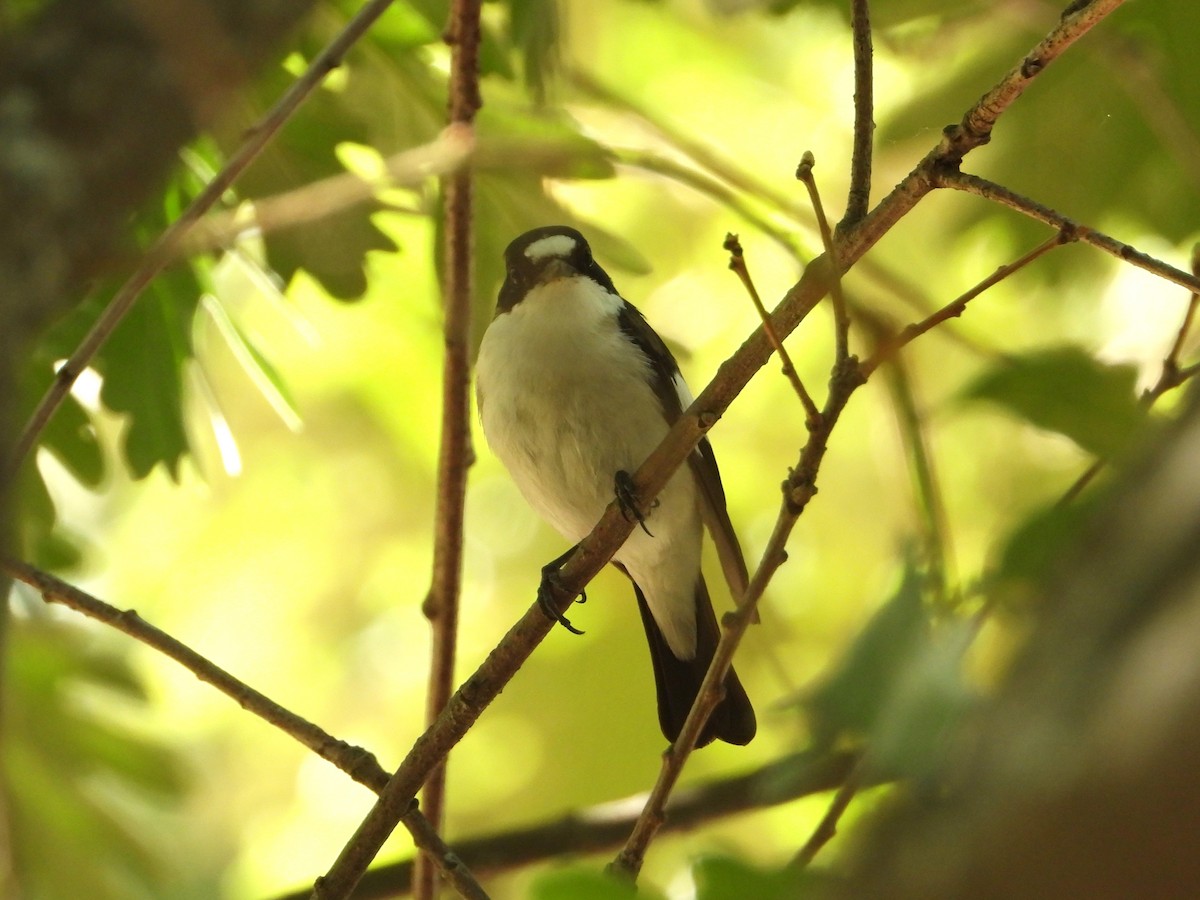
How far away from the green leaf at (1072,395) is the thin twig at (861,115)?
300mm

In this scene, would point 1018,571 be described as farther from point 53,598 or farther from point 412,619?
point 412,619

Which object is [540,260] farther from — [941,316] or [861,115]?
[941,316]

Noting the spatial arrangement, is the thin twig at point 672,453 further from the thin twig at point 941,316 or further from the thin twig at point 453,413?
the thin twig at point 453,413

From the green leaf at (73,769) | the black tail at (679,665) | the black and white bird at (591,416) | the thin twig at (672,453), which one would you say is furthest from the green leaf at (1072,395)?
the green leaf at (73,769)

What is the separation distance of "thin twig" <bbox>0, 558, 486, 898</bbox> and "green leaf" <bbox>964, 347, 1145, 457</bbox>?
102cm

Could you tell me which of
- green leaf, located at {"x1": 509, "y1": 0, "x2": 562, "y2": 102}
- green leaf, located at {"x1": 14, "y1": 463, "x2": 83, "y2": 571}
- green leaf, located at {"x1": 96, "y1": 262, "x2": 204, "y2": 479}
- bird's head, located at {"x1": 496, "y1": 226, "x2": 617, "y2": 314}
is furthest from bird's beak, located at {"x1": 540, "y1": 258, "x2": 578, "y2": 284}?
green leaf, located at {"x1": 14, "y1": 463, "x2": 83, "y2": 571}

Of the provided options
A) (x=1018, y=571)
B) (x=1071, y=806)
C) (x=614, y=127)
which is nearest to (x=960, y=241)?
(x=614, y=127)

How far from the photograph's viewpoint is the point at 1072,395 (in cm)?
196

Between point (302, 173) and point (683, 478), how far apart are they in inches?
44.2

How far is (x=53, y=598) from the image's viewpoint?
205 centimetres

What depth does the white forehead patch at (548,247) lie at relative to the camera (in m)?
3.12

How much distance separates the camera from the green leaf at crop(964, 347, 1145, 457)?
1.89 meters

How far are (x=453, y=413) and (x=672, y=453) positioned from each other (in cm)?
66

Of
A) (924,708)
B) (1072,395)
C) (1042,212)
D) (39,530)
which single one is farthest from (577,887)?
(39,530)
